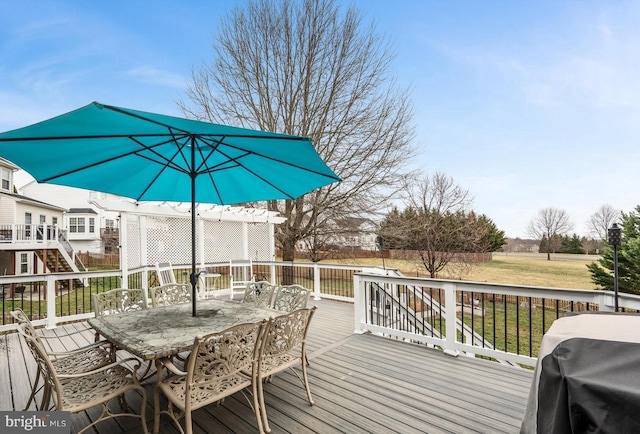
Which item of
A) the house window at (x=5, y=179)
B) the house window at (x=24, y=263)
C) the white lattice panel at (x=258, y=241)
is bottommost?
the house window at (x=24, y=263)

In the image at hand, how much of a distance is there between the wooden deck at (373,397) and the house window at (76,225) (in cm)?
1955

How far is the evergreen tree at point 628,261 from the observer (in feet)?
30.9

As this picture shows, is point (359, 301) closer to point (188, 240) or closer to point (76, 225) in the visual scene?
point (188, 240)

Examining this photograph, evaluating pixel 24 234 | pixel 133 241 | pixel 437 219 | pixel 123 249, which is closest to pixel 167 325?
pixel 123 249

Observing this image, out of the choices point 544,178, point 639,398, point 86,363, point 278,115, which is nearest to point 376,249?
point 278,115

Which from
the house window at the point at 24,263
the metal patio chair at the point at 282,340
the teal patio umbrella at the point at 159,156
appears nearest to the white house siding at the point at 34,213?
the house window at the point at 24,263

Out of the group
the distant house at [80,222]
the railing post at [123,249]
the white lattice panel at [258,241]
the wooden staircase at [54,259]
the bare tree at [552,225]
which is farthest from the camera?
the distant house at [80,222]

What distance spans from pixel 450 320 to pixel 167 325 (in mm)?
3173

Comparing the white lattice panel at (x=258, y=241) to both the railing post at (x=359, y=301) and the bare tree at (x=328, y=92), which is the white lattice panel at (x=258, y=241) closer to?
the bare tree at (x=328, y=92)

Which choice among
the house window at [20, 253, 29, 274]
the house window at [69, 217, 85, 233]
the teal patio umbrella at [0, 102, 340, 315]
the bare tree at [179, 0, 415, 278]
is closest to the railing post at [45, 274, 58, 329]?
the teal patio umbrella at [0, 102, 340, 315]

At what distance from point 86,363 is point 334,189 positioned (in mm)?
6838

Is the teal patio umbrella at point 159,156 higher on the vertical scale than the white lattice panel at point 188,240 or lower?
higher

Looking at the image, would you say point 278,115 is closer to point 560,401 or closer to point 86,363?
point 86,363

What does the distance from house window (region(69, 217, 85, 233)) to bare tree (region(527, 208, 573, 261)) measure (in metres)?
29.1
